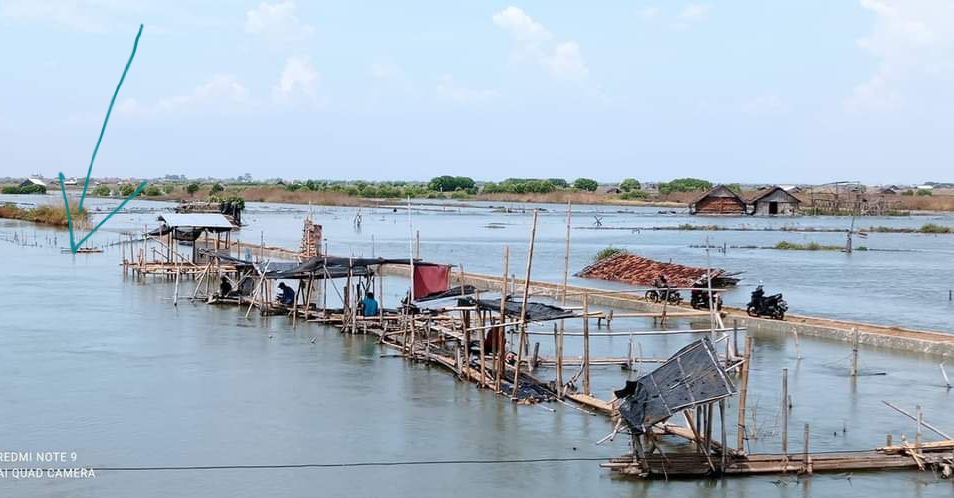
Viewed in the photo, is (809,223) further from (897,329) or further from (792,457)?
(792,457)

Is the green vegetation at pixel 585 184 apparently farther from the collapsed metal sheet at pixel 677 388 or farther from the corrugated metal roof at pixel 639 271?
the collapsed metal sheet at pixel 677 388

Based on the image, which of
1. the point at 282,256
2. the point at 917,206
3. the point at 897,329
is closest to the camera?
the point at 897,329

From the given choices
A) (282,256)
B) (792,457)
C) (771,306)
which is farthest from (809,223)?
(792,457)

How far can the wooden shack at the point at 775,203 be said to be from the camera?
229 feet

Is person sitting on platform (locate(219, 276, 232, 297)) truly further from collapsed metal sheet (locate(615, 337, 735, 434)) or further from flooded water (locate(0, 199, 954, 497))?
collapsed metal sheet (locate(615, 337, 735, 434))

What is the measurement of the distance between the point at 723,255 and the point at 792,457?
102 ft

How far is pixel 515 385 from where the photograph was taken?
13266mm

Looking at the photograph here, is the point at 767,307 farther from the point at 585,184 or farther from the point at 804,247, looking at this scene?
the point at 585,184

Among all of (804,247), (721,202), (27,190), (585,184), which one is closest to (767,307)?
(804,247)

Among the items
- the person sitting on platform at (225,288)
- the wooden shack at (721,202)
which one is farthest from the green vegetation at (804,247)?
the wooden shack at (721,202)

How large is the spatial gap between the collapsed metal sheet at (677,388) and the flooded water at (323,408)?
2.31 feet

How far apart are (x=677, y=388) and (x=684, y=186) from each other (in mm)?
105441

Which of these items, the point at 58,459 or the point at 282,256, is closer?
the point at 58,459

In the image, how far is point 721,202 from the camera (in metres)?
69.8
